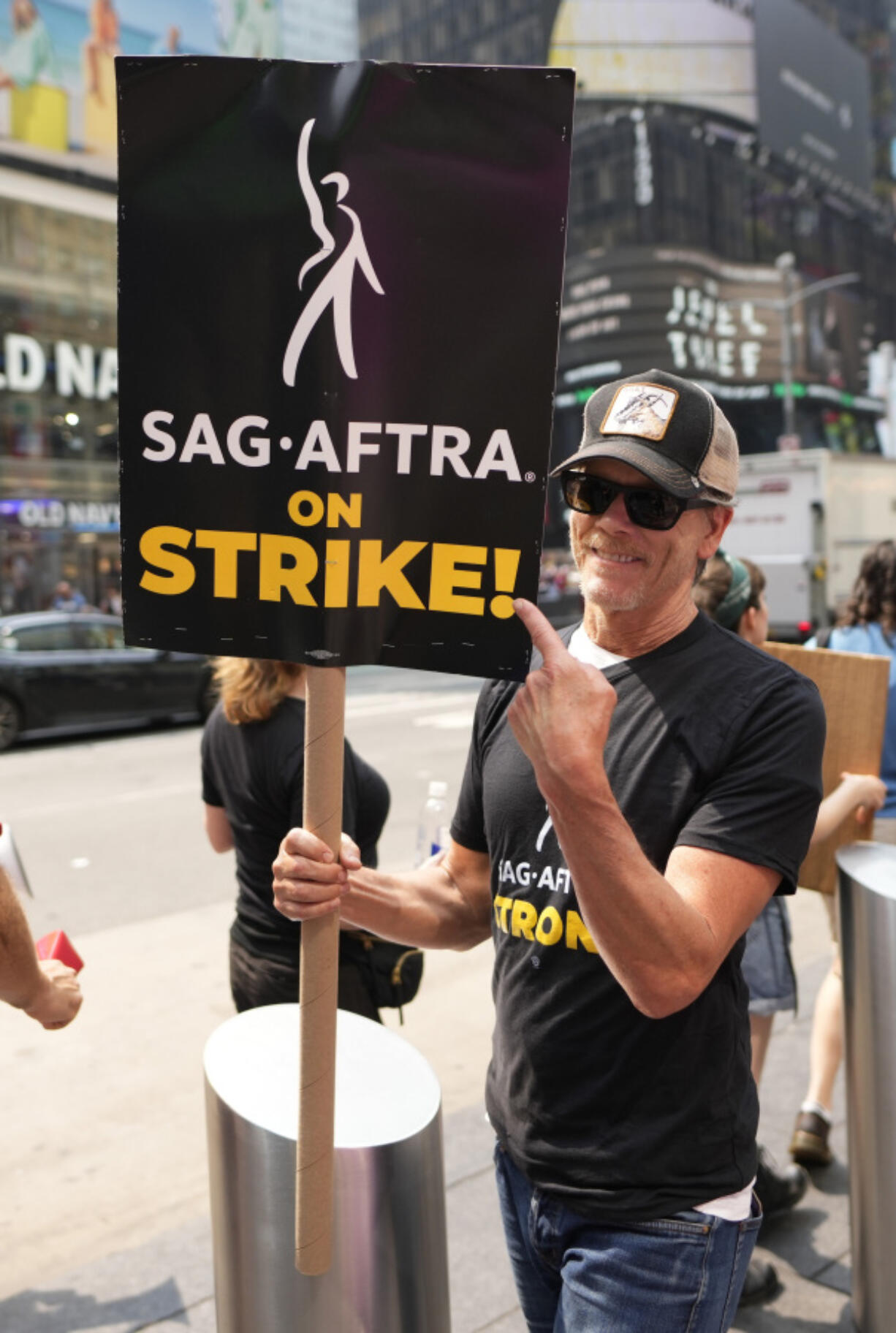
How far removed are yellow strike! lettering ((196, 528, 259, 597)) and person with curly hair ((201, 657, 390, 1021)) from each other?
4.65 ft

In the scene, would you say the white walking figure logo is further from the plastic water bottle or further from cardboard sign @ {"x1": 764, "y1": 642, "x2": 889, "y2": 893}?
the plastic water bottle

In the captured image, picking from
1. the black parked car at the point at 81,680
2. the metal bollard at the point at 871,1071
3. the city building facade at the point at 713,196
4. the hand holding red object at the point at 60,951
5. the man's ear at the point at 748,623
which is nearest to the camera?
the hand holding red object at the point at 60,951

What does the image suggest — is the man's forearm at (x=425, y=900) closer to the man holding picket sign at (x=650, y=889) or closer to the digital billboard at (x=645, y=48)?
the man holding picket sign at (x=650, y=889)

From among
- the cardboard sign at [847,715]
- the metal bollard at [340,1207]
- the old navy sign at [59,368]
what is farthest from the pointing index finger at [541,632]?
the old navy sign at [59,368]

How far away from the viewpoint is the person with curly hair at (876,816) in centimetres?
387

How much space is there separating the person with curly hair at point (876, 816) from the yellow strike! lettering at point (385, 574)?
220cm

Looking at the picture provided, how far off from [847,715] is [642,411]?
4.92 feet

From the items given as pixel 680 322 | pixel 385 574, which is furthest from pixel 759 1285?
pixel 680 322

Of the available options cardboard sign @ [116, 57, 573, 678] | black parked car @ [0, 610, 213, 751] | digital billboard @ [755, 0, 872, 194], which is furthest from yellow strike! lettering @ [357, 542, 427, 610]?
digital billboard @ [755, 0, 872, 194]

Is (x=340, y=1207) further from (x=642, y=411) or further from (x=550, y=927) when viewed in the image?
(x=642, y=411)

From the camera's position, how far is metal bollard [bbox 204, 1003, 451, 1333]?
203 centimetres

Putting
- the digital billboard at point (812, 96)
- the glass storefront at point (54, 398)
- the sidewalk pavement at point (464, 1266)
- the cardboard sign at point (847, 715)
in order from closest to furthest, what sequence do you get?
the cardboard sign at point (847, 715)
the sidewalk pavement at point (464, 1266)
the glass storefront at point (54, 398)
the digital billboard at point (812, 96)

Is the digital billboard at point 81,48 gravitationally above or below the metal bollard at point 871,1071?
above

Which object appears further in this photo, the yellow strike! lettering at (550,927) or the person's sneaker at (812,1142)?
the person's sneaker at (812,1142)
